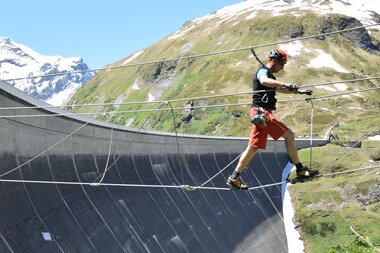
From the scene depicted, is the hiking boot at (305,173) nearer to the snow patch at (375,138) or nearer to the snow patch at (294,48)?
the snow patch at (375,138)

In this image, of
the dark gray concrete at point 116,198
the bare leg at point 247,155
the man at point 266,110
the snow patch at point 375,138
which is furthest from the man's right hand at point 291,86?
the snow patch at point 375,138

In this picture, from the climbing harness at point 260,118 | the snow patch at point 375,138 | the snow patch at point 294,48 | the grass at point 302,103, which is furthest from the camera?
the snow patch at point 294,48

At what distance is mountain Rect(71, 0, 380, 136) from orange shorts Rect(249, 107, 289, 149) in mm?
86075

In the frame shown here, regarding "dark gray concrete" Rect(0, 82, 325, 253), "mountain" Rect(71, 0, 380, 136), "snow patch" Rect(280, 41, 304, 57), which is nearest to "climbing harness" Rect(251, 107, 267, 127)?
"dark gray concrete" Rect(0, 82, 325, 253)

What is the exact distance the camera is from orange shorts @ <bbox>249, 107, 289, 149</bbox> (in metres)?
12.3

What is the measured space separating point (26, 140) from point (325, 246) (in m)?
35.1

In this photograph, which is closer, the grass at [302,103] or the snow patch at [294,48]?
the grass at [302,103]

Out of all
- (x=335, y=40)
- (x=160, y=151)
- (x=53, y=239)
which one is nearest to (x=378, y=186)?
(x=160, y=151)

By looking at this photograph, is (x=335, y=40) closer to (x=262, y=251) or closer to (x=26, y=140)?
(x=262, y=251)

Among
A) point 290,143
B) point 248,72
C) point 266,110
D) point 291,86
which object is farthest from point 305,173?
point 248,72

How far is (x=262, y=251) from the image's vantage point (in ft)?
152

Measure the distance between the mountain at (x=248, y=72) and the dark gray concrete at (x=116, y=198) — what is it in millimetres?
51960

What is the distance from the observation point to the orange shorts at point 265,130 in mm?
12312

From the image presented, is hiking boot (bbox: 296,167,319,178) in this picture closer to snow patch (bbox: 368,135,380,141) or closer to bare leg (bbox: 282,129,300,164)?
bare leg (bbox: 282,129,300,164)
